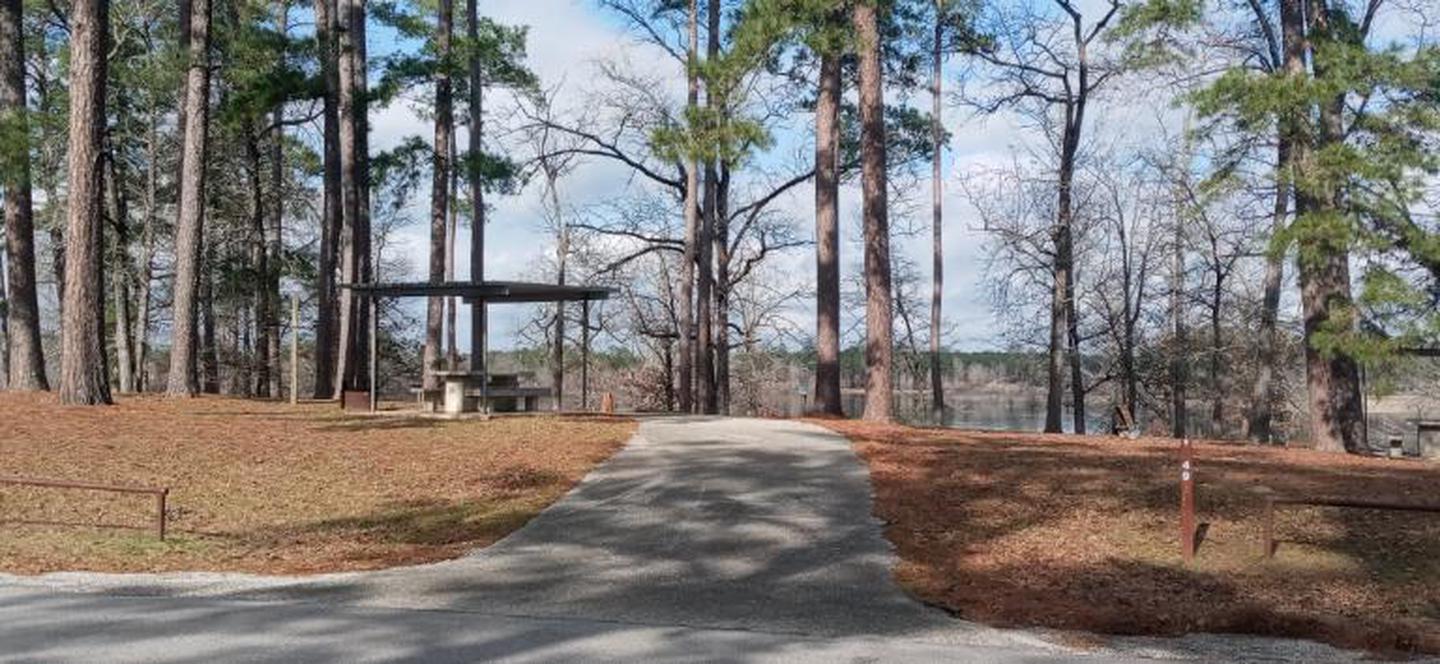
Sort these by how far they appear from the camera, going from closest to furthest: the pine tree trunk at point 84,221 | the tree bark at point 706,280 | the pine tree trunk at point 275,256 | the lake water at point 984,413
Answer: the pine tree trunk at point 84,221 → the tree bark at point 706,280 → the pine tree trunk at point 275,256 → the lake water at point 984,413

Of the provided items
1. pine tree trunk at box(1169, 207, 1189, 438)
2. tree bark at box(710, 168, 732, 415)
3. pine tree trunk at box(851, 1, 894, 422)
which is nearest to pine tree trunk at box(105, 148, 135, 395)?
tree bark at box(710, 168, 732, 415)

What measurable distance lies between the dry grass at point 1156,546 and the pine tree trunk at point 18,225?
15.4m

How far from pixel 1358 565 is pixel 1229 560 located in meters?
1.00

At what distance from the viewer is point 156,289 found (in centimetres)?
3609

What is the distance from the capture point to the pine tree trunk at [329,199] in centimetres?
2458

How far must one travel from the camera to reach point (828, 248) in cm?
2239

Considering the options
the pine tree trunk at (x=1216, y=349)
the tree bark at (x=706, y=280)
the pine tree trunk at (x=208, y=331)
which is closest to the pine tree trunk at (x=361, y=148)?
the tree bark at (x=706, y=280)

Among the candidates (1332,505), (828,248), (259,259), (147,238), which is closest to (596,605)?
(1332,505)

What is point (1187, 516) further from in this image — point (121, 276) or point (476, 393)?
point (121, 276)

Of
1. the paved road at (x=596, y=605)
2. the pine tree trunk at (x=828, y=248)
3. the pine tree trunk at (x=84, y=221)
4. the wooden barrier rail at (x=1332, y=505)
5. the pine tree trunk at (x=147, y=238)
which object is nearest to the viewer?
the paved road at (x=596, y=605)

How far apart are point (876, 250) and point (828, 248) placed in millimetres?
2895

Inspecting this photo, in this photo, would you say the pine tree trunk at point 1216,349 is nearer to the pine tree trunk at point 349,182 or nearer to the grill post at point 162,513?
the pine tree trunk at point 349,182

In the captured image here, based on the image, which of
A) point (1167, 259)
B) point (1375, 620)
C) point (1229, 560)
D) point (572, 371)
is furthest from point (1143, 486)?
point (572, 371)

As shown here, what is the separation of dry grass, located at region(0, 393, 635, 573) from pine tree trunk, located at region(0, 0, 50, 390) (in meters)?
2.62
